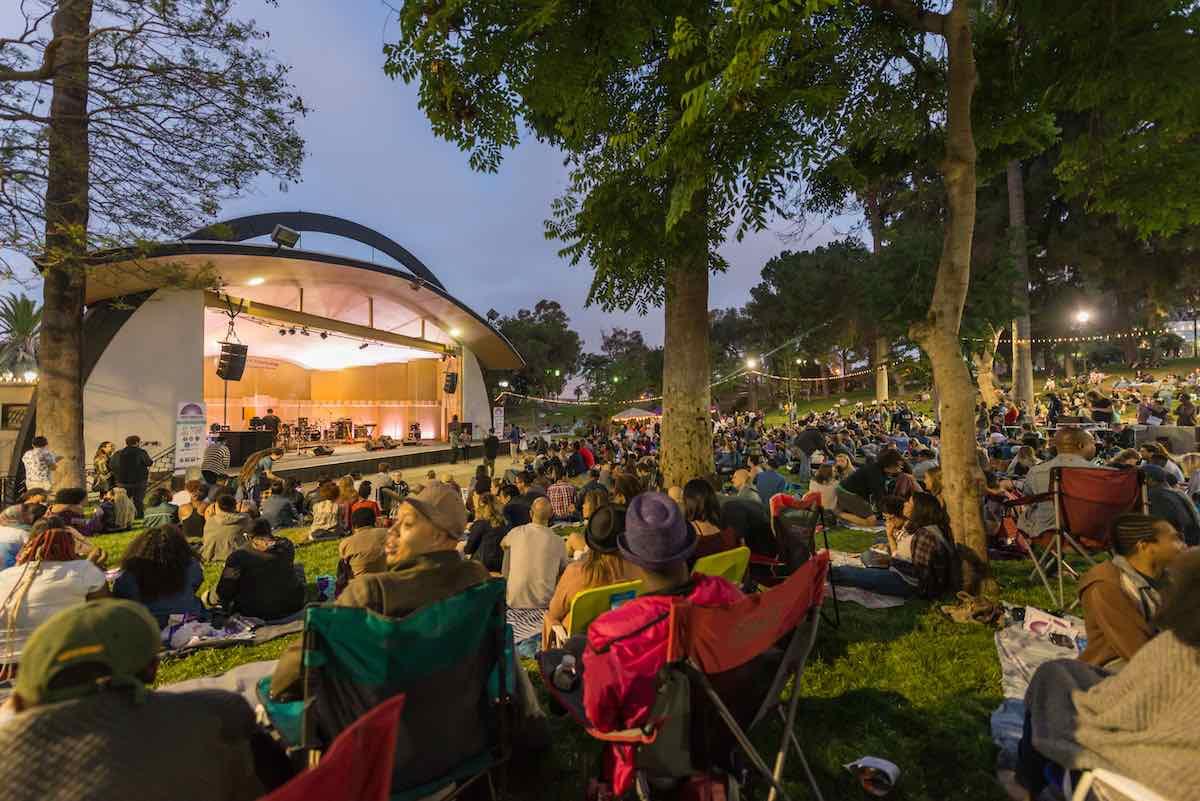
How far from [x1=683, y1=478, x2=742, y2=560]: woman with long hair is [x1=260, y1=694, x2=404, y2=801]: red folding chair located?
264cm

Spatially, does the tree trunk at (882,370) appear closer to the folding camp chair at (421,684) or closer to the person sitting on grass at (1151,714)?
the person sitting on grass at (1151,714)

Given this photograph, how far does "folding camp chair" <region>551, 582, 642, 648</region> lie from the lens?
8.18 feet

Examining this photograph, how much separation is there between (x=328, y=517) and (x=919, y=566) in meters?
7.11

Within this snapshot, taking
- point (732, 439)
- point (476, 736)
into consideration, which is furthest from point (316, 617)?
point (732, 439)

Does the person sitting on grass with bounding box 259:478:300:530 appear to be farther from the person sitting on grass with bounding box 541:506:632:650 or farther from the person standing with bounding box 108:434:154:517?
the person sitting on grass with bounding box 541:506:632:650

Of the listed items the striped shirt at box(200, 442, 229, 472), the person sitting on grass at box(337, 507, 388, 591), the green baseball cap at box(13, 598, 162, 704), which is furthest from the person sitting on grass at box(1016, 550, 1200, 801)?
the striped shirt at box(200, 442, 229, 472)

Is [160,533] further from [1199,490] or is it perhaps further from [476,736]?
[1199,490]

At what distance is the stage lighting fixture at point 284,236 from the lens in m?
14.4

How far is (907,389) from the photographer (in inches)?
1459

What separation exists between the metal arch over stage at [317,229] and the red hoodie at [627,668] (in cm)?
1550

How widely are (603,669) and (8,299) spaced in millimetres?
53007

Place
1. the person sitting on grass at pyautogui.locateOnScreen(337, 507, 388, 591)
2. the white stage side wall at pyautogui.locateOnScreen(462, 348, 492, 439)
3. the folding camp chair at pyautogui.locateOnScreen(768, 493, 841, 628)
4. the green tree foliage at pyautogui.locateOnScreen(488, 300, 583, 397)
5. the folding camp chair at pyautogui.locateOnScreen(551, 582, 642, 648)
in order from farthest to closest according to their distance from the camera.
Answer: the green tree foliage at pyautogui.locateOnScreen(488, 300, 583, 397), the white stage side wall at pyautogui.locateOnScreen(462, 348, 492, 439), the folding camp chair at pyautogui.locateOnScreen(768, 493, 841, 628), the person sitting on grass at pyautogui.locateOnScreen(337, 507, 388, 591), the folding camp chair at pyautogui.locateOnScreen(551, 582, 642, 648)

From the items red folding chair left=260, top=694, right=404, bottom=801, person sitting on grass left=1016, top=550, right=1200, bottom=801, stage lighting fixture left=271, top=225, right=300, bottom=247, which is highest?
stage lighting fixture left=271, top=225, right=300, bottom=247

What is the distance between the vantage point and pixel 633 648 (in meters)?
1.67
